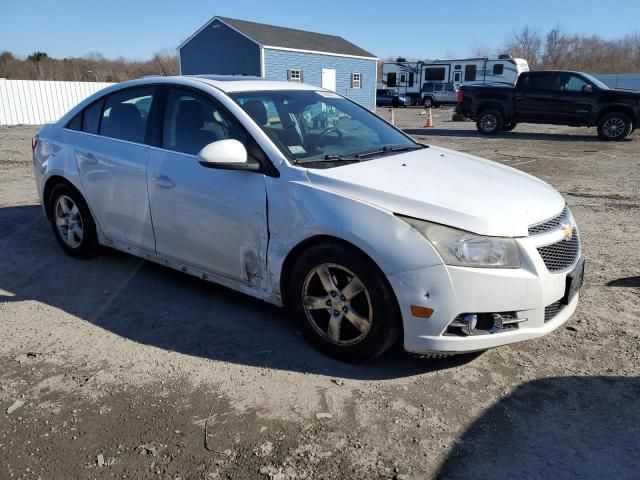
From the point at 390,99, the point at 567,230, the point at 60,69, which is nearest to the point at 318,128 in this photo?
the point at 567,230

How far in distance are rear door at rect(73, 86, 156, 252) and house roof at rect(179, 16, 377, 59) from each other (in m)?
25.7

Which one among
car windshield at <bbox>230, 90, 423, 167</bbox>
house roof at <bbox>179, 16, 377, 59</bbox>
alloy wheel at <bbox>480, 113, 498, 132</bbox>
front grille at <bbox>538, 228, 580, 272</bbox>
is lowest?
alloy wheel at <bbox>480, 113, 498, 132</bbox>

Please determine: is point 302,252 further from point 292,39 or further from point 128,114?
point 292,39

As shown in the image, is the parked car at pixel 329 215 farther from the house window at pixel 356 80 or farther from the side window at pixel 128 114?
the house window at pixel 356 80

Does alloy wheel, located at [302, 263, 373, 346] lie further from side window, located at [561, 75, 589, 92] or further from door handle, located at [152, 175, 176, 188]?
side window, located at [561, 75, 589, 92]

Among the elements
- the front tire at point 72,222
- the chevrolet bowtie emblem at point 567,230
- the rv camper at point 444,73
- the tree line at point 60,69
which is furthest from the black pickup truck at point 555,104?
the tree line at point 60,69

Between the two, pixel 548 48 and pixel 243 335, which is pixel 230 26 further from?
pixel 548 48

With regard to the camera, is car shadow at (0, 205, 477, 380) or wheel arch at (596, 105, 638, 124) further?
wheel arch at (596, 105, 638, 124)

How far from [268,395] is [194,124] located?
2090 mm

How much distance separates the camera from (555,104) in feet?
53.7

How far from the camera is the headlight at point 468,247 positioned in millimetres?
2846

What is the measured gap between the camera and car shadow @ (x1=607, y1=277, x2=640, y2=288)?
452cm

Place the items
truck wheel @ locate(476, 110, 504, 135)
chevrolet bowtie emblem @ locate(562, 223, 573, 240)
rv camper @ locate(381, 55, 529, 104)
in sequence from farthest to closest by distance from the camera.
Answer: rv camper @ locate(381, 55, 529, 104) → truck wheel @ locate(476, 110, 504, 135) → chevrolet bowtie emblem @ locate(562, 223, 573, 240)

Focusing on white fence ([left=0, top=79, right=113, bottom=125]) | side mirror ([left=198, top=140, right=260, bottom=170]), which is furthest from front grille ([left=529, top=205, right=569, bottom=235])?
white fence ([left=0, top=79, right=113, bottom=125])
